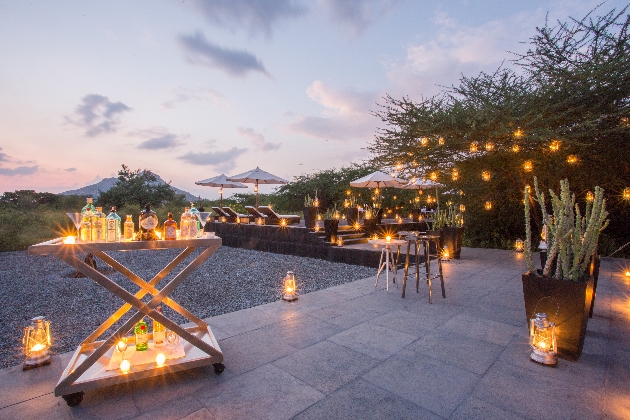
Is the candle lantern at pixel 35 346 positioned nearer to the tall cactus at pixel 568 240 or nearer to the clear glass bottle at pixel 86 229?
the clear glass bottle at pixel 86 229

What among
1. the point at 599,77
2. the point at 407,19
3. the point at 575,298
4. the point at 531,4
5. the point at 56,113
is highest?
the point at 407,19

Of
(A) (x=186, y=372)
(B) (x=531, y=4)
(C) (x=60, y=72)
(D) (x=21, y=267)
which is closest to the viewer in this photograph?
(A) (x=186, y=372)

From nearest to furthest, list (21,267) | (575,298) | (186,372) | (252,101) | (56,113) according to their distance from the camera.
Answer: (186,372) → (575,298) → (21,267) → (56,113) → (252,101)

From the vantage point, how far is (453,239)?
8.02 meters

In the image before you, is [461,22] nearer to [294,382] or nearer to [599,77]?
[599,77]

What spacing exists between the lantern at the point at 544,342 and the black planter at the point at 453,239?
5586 mm

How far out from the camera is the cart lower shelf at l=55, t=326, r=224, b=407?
2.00m

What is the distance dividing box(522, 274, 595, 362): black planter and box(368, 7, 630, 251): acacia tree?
481 cm

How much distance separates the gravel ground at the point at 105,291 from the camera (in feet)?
12.7

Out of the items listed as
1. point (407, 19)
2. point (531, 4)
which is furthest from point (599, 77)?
point (407, 19)

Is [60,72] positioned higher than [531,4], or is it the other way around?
[531,4]

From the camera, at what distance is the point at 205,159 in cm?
2155

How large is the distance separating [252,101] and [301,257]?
321 inches

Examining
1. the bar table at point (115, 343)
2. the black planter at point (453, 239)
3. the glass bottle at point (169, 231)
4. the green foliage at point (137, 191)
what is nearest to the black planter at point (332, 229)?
the black planter at point (453, 239)
